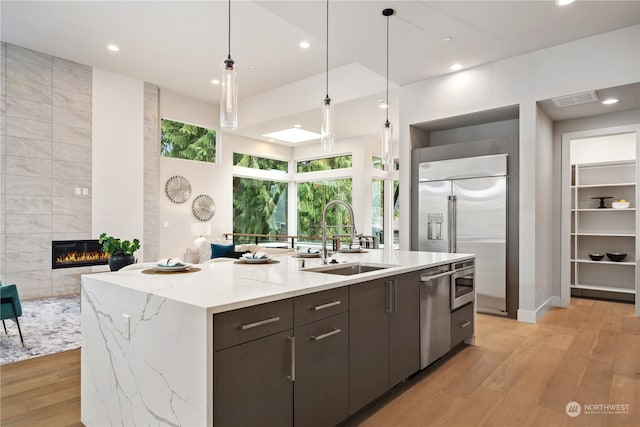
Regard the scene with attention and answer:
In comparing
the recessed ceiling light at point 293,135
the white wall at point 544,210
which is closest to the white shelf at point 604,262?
the white wall at point 544,210

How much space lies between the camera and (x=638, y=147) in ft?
14.5

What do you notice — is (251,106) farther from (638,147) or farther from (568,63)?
(638,147)

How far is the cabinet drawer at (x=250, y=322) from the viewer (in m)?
1.31

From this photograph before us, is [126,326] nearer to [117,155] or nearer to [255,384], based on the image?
[255,384]

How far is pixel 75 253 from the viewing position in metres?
5.81

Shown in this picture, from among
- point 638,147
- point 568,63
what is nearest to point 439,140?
point 568,63

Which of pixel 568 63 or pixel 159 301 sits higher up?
pixel 568 63

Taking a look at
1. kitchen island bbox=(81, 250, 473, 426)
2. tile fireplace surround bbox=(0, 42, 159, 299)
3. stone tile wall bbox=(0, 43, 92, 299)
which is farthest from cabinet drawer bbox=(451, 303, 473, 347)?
stone tile wall bbox=(0, 43, 92, 299)

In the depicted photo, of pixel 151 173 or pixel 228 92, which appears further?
pixel 151 173

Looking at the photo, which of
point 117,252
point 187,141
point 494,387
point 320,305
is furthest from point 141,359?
point 187,141

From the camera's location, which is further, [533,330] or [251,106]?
[251,106]

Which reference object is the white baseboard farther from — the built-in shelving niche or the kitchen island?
the kitchen island

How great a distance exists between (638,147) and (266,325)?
5.18 m

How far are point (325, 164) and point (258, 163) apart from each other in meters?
1.68
